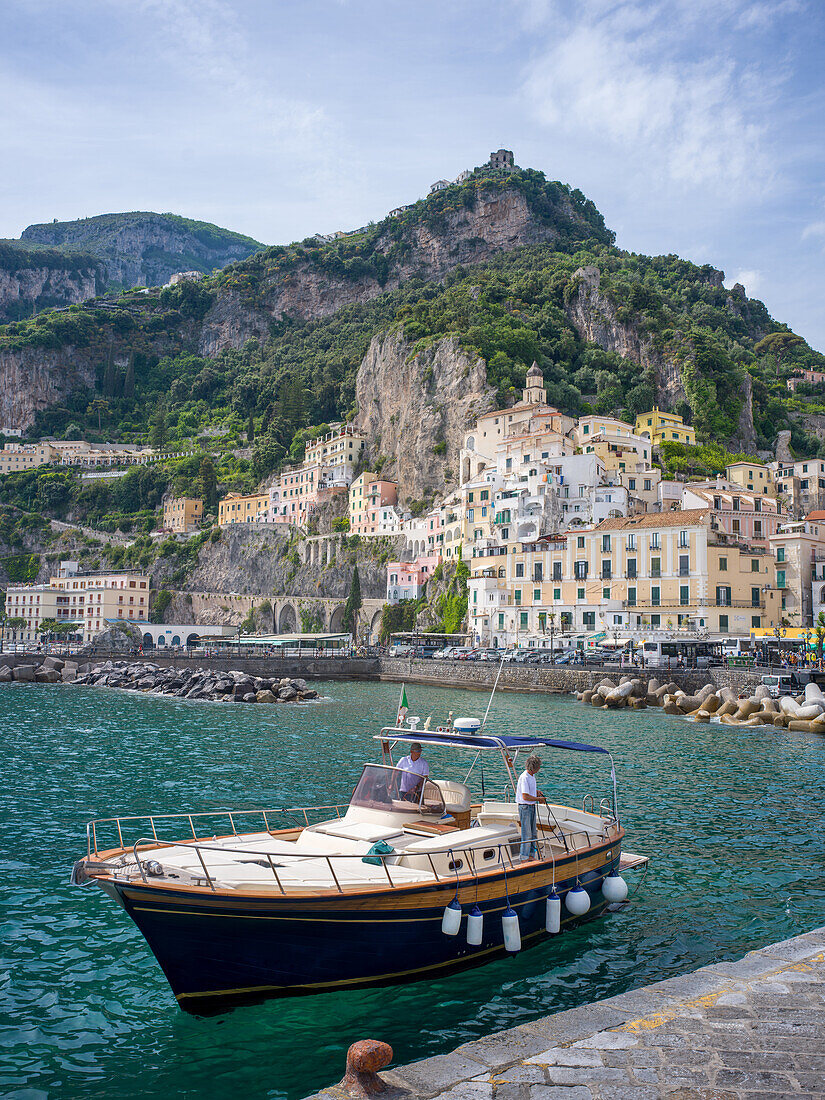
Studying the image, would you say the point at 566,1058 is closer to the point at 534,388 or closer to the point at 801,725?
the point at 801,725

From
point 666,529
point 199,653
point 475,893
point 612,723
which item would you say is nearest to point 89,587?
point 199,653

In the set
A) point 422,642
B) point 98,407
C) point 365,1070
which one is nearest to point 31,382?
point 98,407

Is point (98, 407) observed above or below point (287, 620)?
above

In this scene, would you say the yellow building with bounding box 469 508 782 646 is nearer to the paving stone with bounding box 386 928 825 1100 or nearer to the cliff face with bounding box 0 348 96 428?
the paving stone with bounding box 386 928 825 1100

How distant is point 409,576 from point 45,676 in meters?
38.9

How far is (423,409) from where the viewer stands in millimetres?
100500

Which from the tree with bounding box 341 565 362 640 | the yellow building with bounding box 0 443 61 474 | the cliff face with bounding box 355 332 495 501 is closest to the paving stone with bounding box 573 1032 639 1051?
the tree with bounding box 341 565 362 640

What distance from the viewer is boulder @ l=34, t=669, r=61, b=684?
59625 millimetres

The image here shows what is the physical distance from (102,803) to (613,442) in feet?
228

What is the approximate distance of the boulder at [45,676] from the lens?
59625 mm

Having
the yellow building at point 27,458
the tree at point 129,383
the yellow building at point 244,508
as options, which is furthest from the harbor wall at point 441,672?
the tree at point 129,383

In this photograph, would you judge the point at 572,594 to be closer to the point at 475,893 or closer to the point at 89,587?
the point at 475,893

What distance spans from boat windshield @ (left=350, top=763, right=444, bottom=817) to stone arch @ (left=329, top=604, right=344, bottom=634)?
79232 mm

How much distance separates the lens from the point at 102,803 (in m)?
19.5
